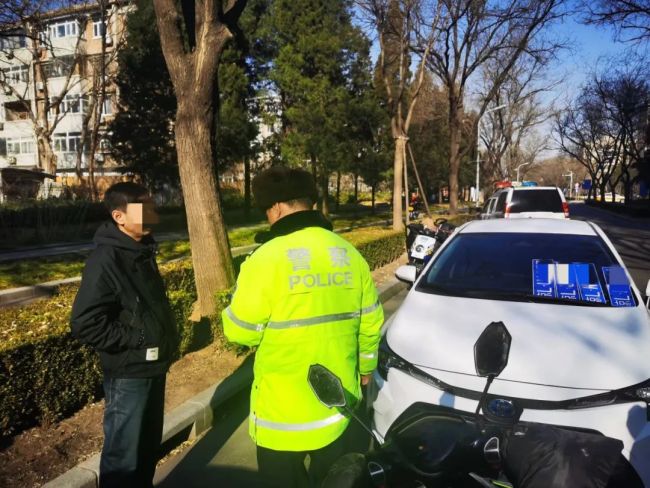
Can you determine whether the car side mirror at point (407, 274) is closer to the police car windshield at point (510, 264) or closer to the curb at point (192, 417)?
the police car windshield at point (510, 264)

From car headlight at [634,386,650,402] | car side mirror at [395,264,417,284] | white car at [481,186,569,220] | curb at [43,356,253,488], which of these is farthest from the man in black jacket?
white car at [481,186,569,220]

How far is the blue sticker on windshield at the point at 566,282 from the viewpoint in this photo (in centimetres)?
361

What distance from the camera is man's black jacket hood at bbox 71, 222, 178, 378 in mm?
2352

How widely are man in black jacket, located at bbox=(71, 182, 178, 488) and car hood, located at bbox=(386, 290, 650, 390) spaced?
145cm

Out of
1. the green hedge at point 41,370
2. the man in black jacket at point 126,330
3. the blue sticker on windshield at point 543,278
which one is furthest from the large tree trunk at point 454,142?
the man in black jacket at point 126,330

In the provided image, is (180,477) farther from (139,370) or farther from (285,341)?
(285,341)

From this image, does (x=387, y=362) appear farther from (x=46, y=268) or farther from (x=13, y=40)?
(x=13, y=40)

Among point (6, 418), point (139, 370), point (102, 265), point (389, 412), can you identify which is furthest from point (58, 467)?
point (389, 412)

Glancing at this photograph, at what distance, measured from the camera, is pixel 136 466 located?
250 centimetres

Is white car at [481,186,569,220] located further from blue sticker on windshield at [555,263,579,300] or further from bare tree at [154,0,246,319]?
blue sticker on windshield at [555,263,579,300]

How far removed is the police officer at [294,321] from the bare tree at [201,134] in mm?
4348

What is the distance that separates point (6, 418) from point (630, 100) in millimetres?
44993

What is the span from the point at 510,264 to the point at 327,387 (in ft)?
9.79

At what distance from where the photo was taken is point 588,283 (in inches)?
Answer: 147
